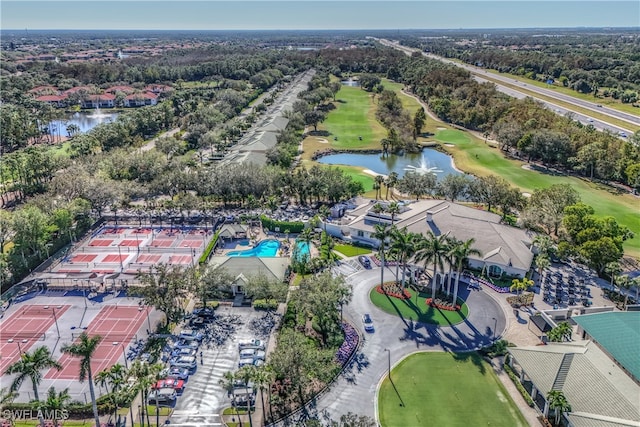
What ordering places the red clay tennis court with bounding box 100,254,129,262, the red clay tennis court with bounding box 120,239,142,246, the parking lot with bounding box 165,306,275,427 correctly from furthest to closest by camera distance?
1. the red clay tennis court with bounding box 120,239,142,246
2. the red clay tennis court with bounding box 100,254,129,262
3. the parking lot with bounding box 165,306,275,427

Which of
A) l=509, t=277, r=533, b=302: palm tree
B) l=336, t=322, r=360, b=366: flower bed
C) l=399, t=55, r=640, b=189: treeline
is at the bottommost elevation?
l=336, t=322, r=360, b=366: flower bed

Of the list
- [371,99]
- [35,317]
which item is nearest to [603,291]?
[35,317]

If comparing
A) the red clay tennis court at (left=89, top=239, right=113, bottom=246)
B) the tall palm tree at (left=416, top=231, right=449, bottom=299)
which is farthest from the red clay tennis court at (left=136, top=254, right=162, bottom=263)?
the tall palm tree at (left=416, top=231, right=449, bottom=299)

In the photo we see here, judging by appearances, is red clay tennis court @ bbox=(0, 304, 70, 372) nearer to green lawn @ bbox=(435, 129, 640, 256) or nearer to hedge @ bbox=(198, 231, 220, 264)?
hedge @ bbox=(198, 231, 220, 264)

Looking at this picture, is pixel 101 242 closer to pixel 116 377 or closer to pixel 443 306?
pixel 116 377

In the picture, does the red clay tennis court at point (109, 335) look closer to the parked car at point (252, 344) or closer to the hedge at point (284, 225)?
the parked car at point (252, 344)

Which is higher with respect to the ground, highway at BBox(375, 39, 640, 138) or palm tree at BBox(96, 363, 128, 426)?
highway at BBox(375, 39, 640, 138)

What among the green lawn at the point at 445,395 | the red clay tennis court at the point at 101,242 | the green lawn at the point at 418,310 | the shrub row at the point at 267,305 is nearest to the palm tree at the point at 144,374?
the shrub row at the point at 267,305

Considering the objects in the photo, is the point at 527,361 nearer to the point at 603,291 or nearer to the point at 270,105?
the point at 603,291
